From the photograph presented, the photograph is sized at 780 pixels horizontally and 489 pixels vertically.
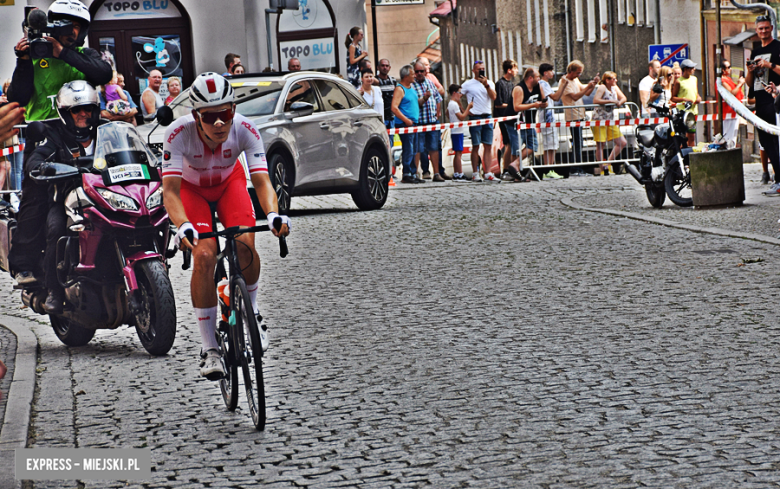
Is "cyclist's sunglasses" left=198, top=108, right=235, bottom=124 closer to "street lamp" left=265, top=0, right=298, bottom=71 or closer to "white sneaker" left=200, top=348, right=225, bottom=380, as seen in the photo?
"white sneaker" left=200, top=348, right=225, bottom=380

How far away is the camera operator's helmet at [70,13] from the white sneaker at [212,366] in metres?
2.96

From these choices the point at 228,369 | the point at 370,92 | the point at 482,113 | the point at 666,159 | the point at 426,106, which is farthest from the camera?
the point at 482,113

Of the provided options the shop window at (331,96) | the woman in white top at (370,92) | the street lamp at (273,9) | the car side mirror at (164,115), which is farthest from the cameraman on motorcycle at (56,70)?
the street lamp at (273,9)

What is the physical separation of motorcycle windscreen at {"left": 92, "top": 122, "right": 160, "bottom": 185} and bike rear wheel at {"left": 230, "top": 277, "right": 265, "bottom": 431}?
211 cm

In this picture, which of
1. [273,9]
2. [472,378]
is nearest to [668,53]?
[273,9]

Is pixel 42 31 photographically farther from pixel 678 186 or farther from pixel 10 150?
pixel 678 186

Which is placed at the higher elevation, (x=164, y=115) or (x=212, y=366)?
(x=164, y=115)

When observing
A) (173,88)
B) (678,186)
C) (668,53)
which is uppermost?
(668,53)

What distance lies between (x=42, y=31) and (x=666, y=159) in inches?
380

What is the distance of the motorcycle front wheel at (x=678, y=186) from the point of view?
1655 centimetres

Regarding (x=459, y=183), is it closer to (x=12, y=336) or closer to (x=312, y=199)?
(x=312, y=199)

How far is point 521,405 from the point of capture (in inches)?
252

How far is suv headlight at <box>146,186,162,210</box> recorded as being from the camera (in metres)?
8.30

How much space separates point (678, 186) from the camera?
16703 mm
